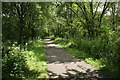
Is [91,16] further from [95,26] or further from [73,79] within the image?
[73,79]

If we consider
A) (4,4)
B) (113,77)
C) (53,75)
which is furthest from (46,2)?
(113,77)

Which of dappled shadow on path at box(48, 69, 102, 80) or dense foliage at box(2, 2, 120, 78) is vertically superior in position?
dense foliage at box(2, 2, 120, 78)

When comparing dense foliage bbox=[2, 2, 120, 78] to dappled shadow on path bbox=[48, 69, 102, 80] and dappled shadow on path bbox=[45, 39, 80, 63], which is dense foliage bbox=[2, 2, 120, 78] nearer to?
dappled shadow on path bbox=[45, 39, 80, 63]

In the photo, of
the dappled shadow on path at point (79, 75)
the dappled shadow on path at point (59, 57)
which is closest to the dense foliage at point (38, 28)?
the dappled shadow on path at point (59, 57)

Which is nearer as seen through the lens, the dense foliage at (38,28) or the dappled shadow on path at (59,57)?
the dense foliage at (38,28)

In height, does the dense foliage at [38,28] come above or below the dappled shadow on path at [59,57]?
above

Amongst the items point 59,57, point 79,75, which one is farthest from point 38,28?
point 79,75

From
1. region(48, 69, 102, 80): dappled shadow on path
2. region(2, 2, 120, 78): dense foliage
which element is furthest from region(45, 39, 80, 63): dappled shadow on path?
region(48, 69, 102, 80): dappled shadow on path

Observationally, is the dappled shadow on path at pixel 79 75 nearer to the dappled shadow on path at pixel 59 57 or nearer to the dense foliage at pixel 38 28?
the dense foliage at pixel 38 28

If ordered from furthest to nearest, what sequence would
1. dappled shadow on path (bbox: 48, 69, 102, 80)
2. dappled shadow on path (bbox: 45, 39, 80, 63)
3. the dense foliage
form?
dappled shadow on path (bbox: 45, 39, 80, 63) → the dense foliage → dappled shadow on path (bbox: 48, 69, 102, 80)

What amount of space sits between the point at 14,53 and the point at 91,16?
12717mm

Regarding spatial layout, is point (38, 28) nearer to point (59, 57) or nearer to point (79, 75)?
point (59, 57)

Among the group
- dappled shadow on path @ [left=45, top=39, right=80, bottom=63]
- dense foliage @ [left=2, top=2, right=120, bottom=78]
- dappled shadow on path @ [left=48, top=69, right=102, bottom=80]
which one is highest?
dense foliage @ [left=2, top=2, right=120, bottom=78]

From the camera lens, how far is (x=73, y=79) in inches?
238
